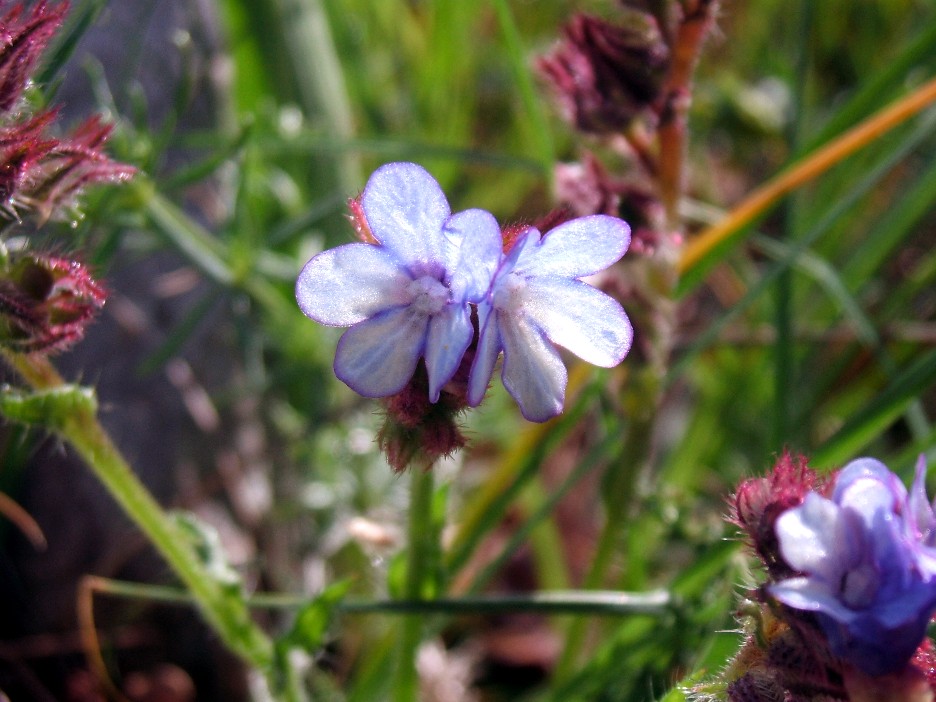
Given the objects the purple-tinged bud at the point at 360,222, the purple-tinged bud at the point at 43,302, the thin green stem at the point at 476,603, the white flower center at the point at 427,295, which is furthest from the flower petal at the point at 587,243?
the thin green stem at the point at 476,603

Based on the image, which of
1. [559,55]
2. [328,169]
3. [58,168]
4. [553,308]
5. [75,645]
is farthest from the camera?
[328,169]

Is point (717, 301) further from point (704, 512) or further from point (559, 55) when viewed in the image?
point (559, 55)

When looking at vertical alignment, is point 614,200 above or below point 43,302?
below

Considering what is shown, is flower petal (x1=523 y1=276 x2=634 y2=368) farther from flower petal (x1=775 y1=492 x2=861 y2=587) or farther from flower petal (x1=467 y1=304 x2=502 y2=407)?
flower petal (x1=775 y1=492 x2=861 y2=587)

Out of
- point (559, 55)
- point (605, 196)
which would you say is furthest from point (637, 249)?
point (559, 55)

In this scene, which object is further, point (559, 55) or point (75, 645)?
point (75, 645)

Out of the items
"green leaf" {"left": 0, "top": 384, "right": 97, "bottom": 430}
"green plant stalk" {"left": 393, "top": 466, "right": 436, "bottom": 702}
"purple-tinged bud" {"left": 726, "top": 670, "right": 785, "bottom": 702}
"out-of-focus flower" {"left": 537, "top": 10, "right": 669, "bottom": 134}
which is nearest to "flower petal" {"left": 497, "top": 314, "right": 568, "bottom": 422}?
"green plant stalk" {"left": 393, "top": 466, "right": 436, "bottom": 702}

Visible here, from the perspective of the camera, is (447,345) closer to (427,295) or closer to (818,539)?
(427,295)

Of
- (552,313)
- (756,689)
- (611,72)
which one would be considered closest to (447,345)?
(552,313)
